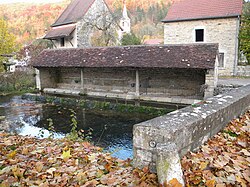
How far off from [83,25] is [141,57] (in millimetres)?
12653

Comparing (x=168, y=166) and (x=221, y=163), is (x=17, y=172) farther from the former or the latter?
(x=221, y=163)

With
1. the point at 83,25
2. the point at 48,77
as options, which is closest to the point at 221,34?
the point at 83,25

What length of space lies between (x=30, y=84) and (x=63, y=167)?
1626 centimetres

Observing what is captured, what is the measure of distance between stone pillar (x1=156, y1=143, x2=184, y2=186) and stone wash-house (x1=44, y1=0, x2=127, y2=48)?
20.8 meters

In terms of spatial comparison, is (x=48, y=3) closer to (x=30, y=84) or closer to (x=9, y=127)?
(x=30, y=84)

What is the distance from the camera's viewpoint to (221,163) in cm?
273

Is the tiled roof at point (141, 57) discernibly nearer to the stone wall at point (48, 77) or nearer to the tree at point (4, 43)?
the stone wall at point (48, 77)

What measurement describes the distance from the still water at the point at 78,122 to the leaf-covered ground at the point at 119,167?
2.30 metres

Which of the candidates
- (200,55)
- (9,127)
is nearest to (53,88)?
(9,127)

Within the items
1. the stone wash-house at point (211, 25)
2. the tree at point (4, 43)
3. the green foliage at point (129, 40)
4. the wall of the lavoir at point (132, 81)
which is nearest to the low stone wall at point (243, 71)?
the stone wash-house at point (211, 25)

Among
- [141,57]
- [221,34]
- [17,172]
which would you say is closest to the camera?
[17,172]

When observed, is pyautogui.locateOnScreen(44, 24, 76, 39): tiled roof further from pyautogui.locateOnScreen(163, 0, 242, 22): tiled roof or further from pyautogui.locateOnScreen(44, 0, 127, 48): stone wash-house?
pyautogui.locateOnScreen(163, 0, 242, 22): tiled roof

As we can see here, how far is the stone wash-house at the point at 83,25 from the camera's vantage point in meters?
22.2

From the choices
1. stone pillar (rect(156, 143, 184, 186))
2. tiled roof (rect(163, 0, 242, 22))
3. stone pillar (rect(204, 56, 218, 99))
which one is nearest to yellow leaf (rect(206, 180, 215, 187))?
stone pillar (rect(156, 143, 184, 186))
